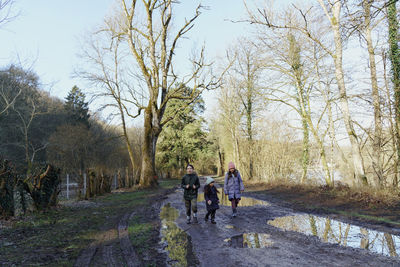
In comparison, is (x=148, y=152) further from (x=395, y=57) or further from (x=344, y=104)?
(x=395, y=57)

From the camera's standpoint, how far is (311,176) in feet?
65.5

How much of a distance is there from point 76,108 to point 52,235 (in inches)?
1754

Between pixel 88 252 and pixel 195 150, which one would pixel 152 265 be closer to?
pixel 88 252

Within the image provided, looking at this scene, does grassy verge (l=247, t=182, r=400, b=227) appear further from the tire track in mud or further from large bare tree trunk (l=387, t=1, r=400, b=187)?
the tire track in mud

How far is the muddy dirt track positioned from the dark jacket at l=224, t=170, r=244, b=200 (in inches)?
35.3

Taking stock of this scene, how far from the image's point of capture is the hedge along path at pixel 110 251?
519 centimetres

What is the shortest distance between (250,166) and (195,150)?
714 inches

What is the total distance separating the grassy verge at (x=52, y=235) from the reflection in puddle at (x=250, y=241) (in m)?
2.19

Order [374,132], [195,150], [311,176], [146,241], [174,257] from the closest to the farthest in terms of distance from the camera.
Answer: [174,257] → [146,241] → [374,132] → [311,176] → [195,150]

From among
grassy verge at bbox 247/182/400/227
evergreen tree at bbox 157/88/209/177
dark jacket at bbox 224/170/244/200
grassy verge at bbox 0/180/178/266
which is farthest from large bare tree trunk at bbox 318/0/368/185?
evergreen tree at bbox 157/88/209/177

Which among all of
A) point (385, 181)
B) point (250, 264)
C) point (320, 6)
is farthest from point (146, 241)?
point (320, 6)

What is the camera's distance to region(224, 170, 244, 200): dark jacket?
1004 cm

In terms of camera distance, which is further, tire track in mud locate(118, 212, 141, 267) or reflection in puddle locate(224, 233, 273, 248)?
reflection in puddle locate(224, 233, 273, 248)

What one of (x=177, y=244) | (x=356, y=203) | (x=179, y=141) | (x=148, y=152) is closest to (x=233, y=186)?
(x=177, y=244)
